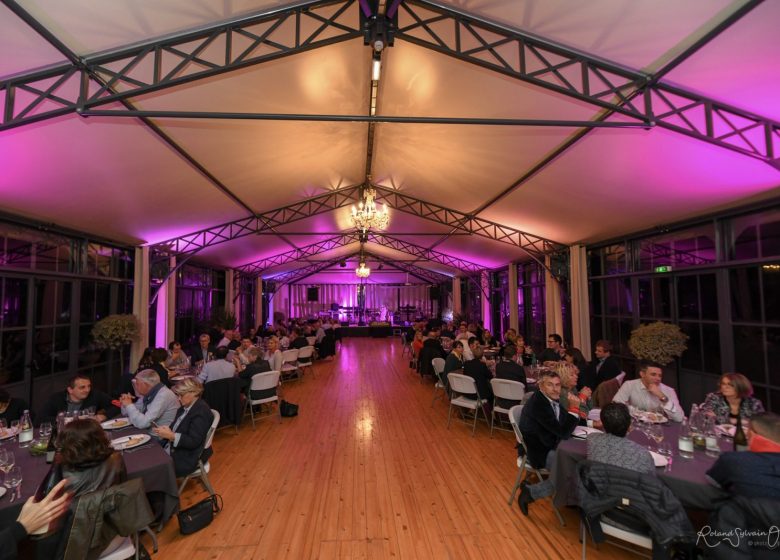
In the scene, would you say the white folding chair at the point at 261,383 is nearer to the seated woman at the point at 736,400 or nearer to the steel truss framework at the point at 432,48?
the steel truss framework at the point at 432,48

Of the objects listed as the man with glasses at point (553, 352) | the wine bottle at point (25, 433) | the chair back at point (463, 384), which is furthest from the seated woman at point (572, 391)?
the wine bottle at point (25, 433)

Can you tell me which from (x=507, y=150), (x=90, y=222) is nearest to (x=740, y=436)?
(x=507, y=150)

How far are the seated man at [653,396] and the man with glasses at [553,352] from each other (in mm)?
2181

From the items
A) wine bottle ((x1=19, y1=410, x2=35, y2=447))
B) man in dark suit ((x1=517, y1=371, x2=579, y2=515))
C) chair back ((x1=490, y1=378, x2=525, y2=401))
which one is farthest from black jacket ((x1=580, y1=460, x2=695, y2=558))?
wine bottle ((x1=19, y1=410, x2=35, y2=447))

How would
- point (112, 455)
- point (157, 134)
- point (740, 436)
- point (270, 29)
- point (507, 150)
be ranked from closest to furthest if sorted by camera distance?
point (112, 455)
point (740, 436)
point (270, 29)
point (157, 134)
point (507, 150)

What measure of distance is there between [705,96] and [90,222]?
758 centimetres

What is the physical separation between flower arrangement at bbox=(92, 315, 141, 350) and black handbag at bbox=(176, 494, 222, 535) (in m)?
4.30

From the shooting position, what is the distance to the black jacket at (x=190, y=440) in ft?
10.3

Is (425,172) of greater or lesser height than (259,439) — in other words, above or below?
above

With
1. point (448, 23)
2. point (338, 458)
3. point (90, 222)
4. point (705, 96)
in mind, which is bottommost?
point (338, 458)

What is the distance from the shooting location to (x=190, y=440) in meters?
3.13

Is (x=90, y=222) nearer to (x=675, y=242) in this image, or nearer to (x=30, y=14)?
(x=30, y=14)

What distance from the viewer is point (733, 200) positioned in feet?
14.5

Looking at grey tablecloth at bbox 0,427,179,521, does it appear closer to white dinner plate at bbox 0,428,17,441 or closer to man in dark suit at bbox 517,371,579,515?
white dinner plate at bbox 0,428,17,441
